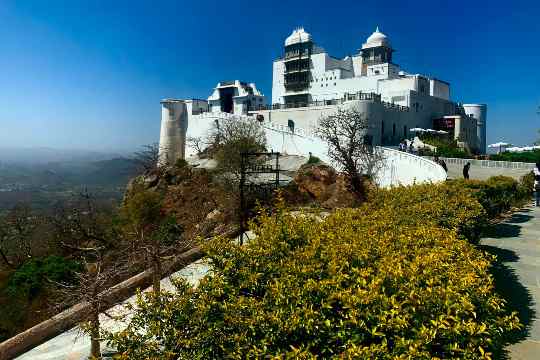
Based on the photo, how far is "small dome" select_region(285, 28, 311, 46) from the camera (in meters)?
58.3

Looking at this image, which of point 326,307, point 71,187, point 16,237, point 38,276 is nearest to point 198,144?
point 16,237

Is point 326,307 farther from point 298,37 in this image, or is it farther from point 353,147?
point 298,37

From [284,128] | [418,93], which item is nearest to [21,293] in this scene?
[284,128]

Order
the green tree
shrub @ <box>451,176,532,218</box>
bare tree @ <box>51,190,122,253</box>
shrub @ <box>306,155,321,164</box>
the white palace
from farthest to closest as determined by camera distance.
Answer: the white palace, shrub @ <box>306,155,321,164</box>, the green tree, bare tree @ <box>51,190,122,253</box>, shrub @ <box>451,176,532,218</box>

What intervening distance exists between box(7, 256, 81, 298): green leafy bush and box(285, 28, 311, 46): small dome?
48.8 metres

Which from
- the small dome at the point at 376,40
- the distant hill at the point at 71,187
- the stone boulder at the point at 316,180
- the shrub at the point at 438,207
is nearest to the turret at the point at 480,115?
the small dome at the point at 376,40

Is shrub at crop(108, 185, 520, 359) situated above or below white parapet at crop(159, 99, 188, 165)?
below

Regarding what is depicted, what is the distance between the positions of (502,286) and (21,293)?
17399 mm

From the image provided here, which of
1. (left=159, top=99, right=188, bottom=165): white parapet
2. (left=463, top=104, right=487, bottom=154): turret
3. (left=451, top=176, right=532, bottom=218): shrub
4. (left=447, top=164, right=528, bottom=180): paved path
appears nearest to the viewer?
(left=451, top=176, right=532, bottom=218): shrub

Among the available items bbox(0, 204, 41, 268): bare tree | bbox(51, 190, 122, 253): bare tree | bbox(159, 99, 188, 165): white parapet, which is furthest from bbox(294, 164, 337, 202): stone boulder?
bbox(159, 99, 188, 165): white parapet

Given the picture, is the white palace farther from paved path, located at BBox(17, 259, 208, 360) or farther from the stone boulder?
paved path, located at BBox(17, 259, 208, 360)

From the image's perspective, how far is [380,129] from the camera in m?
38.6

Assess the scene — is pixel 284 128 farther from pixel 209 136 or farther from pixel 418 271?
pixel 418 271

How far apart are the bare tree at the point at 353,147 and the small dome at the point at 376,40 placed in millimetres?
23088
